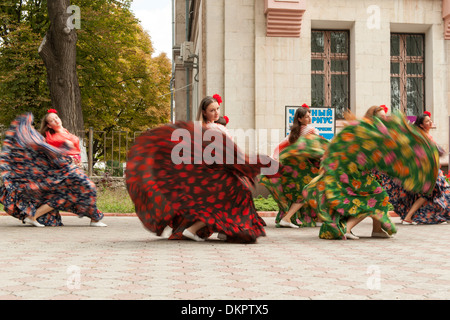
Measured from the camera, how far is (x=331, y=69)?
17.1m

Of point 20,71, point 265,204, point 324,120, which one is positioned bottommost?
point 265,204

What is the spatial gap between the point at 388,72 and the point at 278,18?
3.43m

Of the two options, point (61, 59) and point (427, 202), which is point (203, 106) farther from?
point (61, 59)

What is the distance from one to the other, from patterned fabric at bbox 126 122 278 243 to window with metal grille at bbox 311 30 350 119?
10293mm

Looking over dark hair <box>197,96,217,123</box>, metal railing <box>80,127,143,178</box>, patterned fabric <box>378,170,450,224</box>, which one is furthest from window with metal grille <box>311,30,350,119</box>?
dark hair <box>197,96,217,123</box>

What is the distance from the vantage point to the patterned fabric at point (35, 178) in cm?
1030

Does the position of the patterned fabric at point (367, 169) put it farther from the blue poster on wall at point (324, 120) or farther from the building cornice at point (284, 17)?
the building cornice at point (284, 17)

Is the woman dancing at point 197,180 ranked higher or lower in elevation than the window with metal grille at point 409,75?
lower

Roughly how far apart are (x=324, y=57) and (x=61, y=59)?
25.5ft

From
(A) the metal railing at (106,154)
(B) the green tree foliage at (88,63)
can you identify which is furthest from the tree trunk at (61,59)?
(B) the green tree foliage at (88,63)

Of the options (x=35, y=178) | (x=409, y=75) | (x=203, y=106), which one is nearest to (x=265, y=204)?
(x=35, y=178)

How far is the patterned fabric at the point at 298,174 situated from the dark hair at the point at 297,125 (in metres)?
0.11

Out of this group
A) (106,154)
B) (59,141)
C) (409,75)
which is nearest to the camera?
(59,141)

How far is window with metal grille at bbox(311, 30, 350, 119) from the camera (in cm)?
Result: 1695
